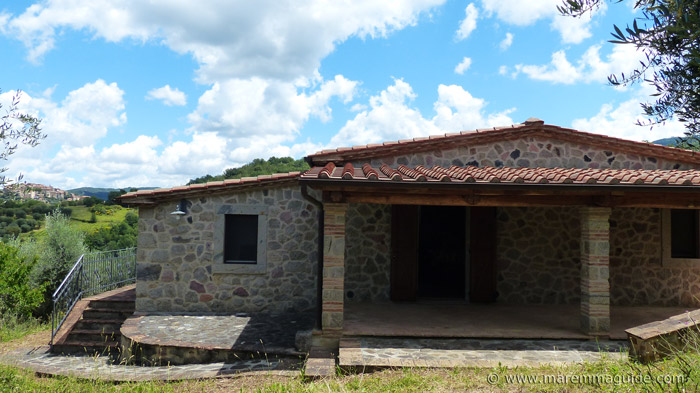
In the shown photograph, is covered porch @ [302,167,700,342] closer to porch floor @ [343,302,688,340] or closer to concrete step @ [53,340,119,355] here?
porch floor @ [343,302,688,340]

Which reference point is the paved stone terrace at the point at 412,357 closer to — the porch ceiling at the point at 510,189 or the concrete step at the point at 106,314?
the porch ceiling at the point at 510,189

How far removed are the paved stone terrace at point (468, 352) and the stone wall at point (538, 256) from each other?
8.86ft

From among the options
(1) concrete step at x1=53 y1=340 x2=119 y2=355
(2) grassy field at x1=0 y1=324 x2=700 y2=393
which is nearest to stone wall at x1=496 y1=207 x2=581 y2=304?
(2) grassy field at x1=0 y1=324 x2=700 y2=393

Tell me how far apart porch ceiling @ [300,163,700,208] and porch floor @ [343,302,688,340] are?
199 centimetres

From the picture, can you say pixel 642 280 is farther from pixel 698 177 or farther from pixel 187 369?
pixel 187 369

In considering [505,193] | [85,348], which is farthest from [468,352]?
[85,348]

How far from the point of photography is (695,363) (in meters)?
4.27

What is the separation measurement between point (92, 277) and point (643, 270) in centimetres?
1241

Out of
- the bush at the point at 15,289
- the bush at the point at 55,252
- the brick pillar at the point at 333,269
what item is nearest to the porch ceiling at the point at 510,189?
the brick pillar at the point at 333,269

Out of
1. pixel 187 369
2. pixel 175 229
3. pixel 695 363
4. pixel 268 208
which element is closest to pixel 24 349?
pixel 175 229

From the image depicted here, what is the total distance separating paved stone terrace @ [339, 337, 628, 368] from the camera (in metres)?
5.61

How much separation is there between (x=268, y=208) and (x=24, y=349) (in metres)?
5.45

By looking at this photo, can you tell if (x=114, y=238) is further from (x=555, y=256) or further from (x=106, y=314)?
(x=555, y=256)

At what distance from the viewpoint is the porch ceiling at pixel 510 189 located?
20.5 ft
